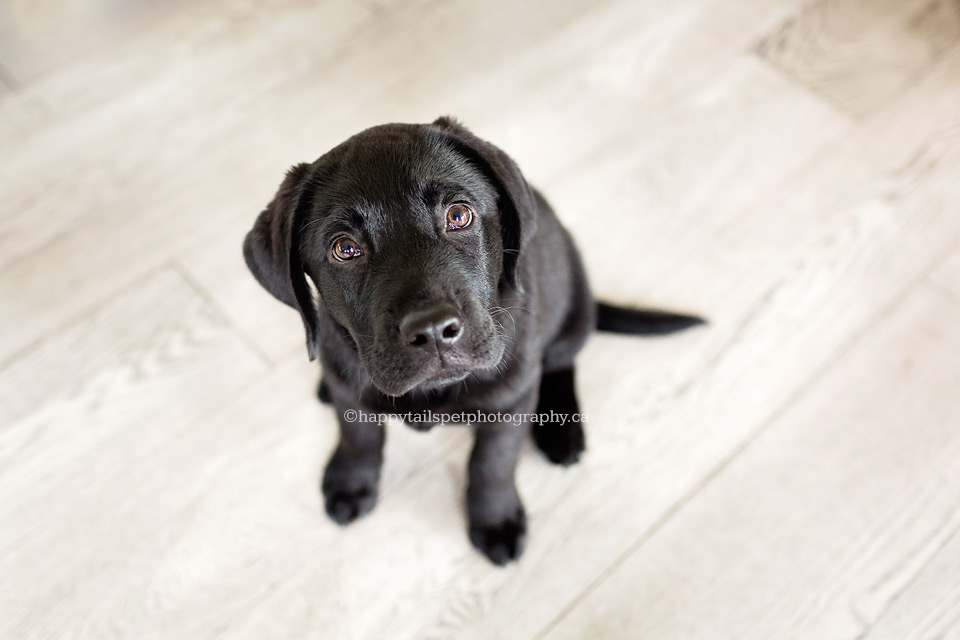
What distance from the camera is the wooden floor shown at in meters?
1.67

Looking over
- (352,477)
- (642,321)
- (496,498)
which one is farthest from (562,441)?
(352,477)

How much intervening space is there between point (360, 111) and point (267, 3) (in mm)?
738

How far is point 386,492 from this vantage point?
1.80 metres

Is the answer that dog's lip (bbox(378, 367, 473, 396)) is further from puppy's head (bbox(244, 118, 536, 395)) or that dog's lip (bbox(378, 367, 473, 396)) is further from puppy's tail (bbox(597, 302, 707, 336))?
puppy's tail (bbox(597, 302, 707, 336))

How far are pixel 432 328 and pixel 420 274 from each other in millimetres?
101

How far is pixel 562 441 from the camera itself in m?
1.80

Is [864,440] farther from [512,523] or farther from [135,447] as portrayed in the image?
[135,447]

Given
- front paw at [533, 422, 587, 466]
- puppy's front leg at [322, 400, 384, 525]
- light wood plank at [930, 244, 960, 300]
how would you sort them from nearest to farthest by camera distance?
puppy's front leg at [322, 400, 384, 525], front paw at [533, 422, 587, 466], light wood plank at [930, 244, 960, 300]

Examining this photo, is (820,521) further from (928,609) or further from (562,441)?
(562,441)

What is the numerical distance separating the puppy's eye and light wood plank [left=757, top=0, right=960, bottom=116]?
1738 mm

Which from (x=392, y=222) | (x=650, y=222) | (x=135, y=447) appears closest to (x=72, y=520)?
(x=135, y=447)

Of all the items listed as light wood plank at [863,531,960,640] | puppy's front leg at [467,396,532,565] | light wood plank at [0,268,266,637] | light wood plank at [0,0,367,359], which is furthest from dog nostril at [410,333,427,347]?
light wood plank at [0,0,367,359]

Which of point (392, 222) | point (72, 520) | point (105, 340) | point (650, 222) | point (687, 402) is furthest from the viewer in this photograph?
point (650, 222)

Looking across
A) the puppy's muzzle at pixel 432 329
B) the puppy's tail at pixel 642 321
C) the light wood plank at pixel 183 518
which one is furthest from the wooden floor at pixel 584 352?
the puppy's muzzle at pixel 432 329
